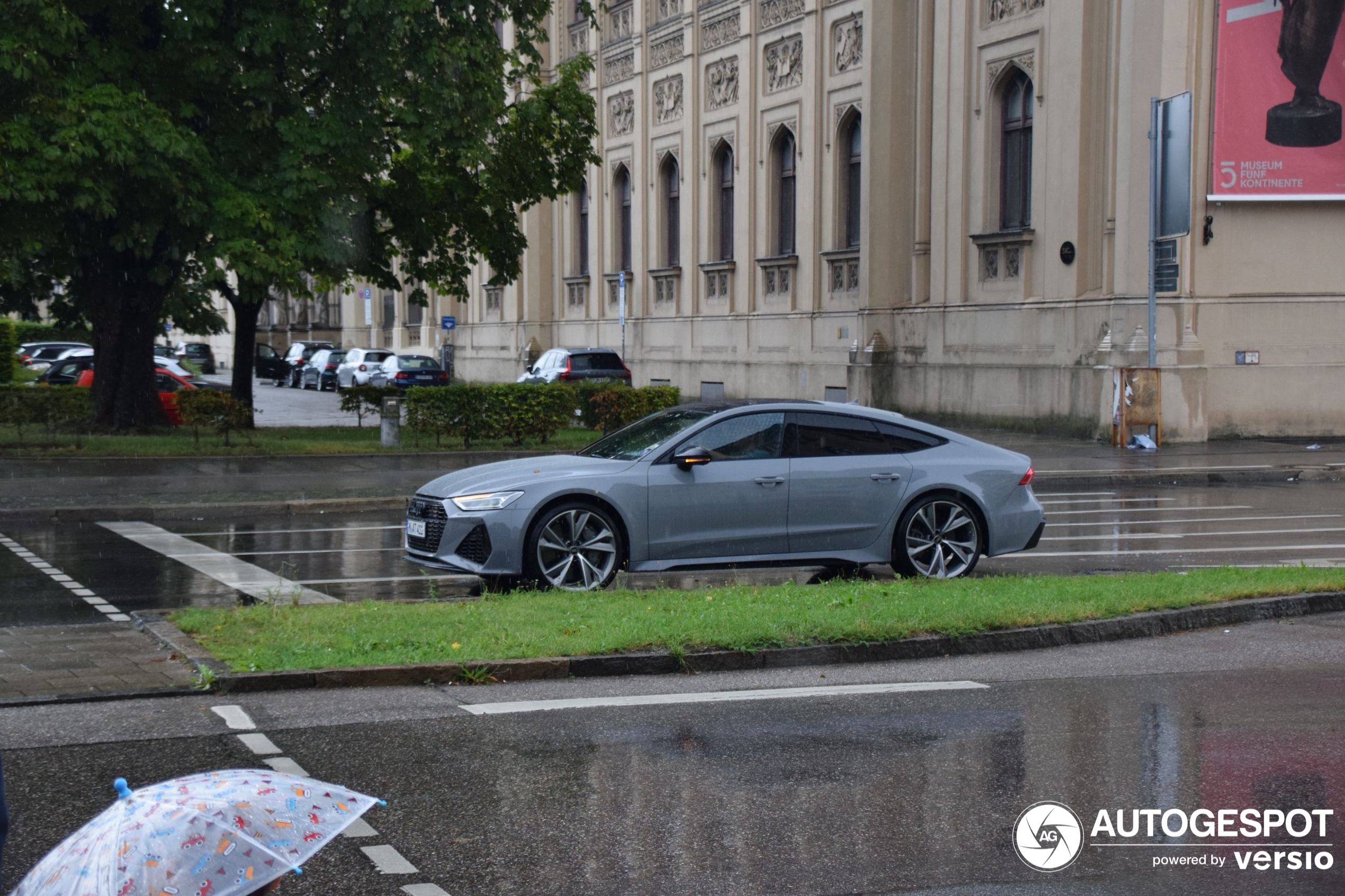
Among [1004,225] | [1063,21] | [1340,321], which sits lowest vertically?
[1340,321]

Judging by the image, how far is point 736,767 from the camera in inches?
254

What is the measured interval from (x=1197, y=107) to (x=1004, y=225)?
5.22 metres

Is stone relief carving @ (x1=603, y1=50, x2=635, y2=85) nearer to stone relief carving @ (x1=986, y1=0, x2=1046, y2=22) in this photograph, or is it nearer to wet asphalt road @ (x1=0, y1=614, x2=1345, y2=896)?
stone relief carving @ (x1=986, y1=0, x2=1046, y2=22)

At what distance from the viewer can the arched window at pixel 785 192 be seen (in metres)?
39.1

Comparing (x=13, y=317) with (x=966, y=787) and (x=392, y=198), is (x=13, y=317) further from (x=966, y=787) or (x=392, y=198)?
(x=966, y=787)

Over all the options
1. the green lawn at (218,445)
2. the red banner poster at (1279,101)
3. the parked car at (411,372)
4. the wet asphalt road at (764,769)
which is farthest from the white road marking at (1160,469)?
the parked car at (411,372)

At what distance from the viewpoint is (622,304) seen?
123 feet

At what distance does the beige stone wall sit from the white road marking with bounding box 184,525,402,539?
597 inches

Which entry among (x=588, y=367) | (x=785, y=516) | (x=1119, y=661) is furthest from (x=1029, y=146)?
(x=1119, y=661)

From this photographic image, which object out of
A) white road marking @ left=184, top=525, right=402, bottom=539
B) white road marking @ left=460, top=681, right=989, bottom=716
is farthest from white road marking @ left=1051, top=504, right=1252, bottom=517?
white road marking @ left=460, top=681, right=989, bottom=716

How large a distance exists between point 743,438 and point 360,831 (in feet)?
21.7

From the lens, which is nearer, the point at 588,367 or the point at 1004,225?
the point at 1004,225

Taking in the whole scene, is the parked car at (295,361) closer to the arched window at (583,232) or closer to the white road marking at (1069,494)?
the arched window at (583,232)

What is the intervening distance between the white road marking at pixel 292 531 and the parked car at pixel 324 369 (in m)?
39.8
